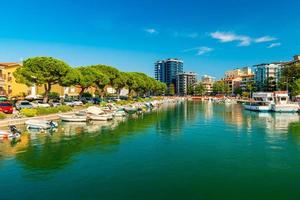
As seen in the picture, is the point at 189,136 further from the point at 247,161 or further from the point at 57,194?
the point at 57,194

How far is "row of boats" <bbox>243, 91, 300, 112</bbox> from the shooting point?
10338 cm

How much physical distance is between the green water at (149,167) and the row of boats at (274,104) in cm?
5595

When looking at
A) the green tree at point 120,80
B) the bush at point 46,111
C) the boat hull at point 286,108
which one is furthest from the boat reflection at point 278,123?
the green tree at point 120,80

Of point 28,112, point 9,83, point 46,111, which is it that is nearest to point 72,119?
point 46,111

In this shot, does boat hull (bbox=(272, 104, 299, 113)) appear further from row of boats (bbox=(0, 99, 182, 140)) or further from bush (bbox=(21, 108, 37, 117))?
bush (bbox=(21, 108, 37, 117))

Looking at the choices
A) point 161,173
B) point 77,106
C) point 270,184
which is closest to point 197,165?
point 161,173

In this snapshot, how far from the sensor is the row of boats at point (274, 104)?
10338 centimetres

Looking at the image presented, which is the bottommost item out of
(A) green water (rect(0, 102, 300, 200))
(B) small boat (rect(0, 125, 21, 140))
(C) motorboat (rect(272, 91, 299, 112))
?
(A) green water (rect(0, 102, 300, 200))

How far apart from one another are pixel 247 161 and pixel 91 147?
19103 millimetres

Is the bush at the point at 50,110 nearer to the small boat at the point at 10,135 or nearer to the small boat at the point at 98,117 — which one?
the small boat at the point at 98,117

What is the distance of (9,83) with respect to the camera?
107375 mm

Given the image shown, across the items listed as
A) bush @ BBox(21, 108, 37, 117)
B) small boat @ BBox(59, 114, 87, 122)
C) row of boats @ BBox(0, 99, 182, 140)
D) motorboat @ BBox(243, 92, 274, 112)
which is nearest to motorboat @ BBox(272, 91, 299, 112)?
motorboat @ BBox(243, 92, 274, 112)

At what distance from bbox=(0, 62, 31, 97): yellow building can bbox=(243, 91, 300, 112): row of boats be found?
80.7 metres

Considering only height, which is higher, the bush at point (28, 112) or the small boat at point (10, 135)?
the bush at point (28, 112)
